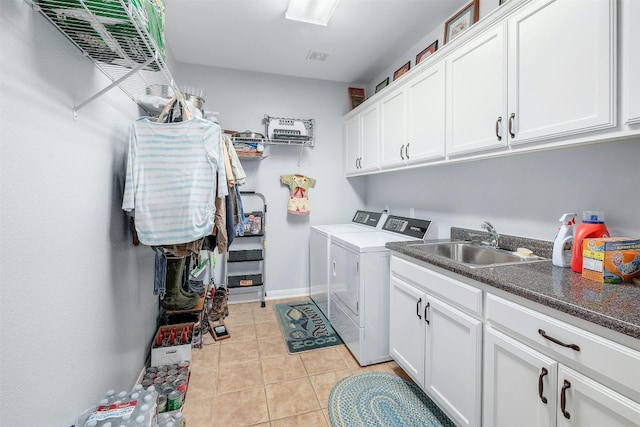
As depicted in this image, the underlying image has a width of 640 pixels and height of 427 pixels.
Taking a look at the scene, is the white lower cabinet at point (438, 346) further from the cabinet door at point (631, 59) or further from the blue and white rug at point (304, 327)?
the cabinet door at point (631, 59)

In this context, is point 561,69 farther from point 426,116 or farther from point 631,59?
point 426,116

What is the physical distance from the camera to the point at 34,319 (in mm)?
866

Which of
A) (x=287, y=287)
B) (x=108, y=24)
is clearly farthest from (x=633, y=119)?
(x=287, y=287)

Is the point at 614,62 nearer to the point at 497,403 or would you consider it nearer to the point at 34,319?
the point at 497,403

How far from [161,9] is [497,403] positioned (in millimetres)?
2220

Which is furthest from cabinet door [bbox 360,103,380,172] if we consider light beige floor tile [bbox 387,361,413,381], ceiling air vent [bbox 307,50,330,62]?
light beige floor tile [bbox 387,361,413,381]

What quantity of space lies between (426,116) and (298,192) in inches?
69.4

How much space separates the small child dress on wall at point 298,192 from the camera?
333 cm

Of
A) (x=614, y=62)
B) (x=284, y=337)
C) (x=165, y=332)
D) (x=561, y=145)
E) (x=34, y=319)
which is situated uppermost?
(x=614, y=62)

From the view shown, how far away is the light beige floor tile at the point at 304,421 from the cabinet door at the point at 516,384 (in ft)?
2.74

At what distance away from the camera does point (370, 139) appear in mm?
2885

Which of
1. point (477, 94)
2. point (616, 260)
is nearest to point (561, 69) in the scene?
point (477, 94)

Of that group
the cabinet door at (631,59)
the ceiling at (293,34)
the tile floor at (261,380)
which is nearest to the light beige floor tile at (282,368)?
the tile floor at (261,380)

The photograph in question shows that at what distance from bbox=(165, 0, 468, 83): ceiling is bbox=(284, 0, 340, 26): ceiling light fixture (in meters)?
0.07
